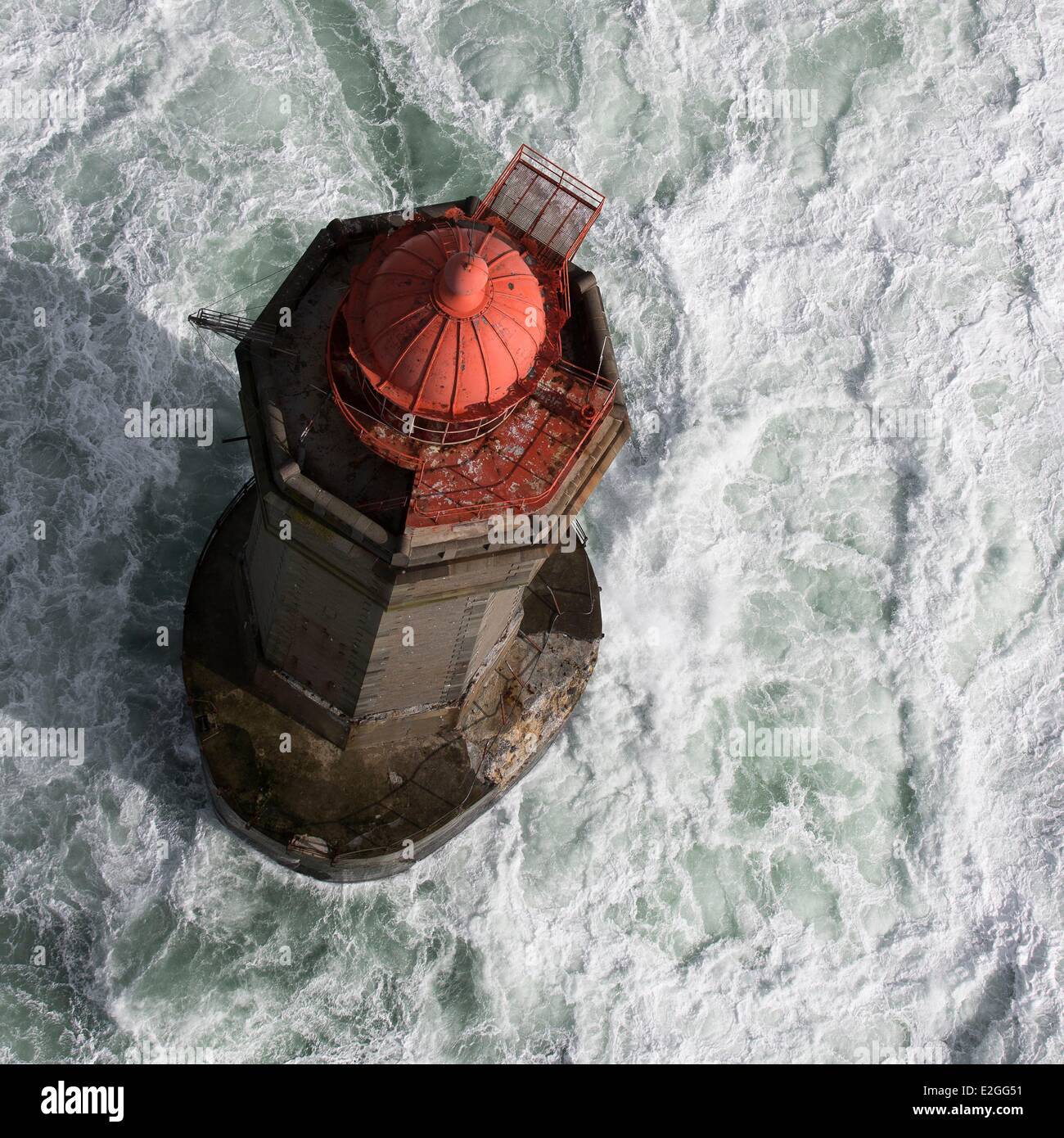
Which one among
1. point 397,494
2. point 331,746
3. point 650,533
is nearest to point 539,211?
point 397,494

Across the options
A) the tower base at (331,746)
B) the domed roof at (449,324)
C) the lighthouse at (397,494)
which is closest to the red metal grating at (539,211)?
the lighthouse at (397,494)

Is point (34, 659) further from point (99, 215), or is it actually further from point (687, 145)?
point (687, 145)

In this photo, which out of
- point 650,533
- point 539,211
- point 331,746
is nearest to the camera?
point 539,211

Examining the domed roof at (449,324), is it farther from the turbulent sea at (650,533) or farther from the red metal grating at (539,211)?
the turbulent sea at (650,533)

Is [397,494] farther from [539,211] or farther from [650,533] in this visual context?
[650,533]

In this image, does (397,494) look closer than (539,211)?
Yes

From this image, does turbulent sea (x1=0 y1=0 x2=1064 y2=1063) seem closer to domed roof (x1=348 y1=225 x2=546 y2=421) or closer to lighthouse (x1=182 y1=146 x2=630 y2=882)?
lighthouse (x1=182 y1=146 x2=630 y2=882)

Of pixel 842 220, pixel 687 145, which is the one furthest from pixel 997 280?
pixel 687 145

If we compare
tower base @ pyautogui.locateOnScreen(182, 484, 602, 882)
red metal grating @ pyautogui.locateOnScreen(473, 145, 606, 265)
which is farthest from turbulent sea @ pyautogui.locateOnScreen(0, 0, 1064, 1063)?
red metal grating @ pyautogui.locateOnScreen(473, 145, 606, 265)

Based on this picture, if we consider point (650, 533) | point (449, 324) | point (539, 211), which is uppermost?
point (650, 533)
